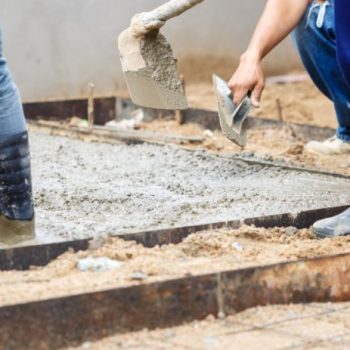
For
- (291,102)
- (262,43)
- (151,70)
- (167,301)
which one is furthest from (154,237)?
(291,102)

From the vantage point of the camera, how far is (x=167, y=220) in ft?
11.7

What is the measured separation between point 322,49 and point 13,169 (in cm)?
174

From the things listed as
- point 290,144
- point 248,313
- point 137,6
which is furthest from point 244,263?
point 137,6

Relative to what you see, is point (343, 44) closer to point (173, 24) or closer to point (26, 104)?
point (26, 104)

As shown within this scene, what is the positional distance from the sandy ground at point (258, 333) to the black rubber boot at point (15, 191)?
0.73 m

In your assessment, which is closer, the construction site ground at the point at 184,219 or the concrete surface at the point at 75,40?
the construction site ground at the point at 184,219

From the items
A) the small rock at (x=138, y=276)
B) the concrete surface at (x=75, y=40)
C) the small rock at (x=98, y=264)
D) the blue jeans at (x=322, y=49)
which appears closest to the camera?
the small rock at (x=138, y=276)

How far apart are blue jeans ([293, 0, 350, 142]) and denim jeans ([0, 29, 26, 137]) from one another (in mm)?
1624

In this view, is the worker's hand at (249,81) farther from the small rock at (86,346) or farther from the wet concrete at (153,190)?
the small rock at (86,346)

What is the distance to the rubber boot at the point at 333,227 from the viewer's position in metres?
3.41

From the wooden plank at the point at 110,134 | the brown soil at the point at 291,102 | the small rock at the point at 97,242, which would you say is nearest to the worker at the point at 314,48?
the small rock at the point at 97,242

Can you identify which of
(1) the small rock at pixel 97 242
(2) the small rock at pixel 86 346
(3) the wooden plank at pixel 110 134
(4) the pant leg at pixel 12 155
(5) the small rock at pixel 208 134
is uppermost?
(4) the pant leg at pixel 12 155

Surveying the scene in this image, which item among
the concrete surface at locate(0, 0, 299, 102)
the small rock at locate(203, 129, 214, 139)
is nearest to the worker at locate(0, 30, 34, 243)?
the small rock at locate(203, 129, 214, 139)

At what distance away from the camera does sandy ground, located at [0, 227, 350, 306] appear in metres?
2.79
